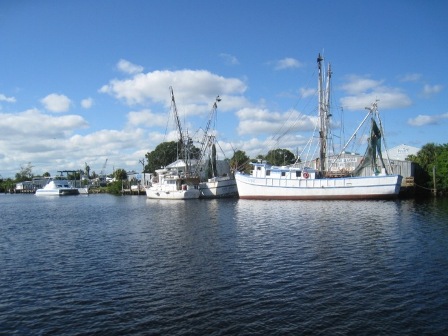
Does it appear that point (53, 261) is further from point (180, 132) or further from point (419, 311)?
point (180, 132)

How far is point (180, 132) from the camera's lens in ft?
332

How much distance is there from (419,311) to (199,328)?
29.2ft

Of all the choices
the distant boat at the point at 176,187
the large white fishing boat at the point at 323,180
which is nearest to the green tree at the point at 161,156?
the distant boat at the point at 176,187

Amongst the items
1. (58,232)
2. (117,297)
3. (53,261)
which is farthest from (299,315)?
(58,232)

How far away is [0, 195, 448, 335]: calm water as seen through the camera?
15.2m

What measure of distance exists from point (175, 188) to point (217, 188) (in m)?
9.79

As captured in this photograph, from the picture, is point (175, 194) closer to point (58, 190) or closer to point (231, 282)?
point (231, 282)

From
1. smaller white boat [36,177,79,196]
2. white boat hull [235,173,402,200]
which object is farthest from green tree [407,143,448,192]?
smaller white boat [36,177,79,196]

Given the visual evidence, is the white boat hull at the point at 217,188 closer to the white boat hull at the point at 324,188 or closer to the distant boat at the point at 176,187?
the distant boat at the point at 176,187

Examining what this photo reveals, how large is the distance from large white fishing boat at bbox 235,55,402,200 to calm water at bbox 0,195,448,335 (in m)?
32.7

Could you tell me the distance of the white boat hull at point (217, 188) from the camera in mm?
91375

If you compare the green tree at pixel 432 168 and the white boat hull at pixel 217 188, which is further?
the white boat hull at pixel 217 188

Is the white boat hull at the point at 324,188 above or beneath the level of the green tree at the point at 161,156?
beneath

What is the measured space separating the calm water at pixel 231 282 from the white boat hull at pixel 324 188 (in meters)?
32.5
